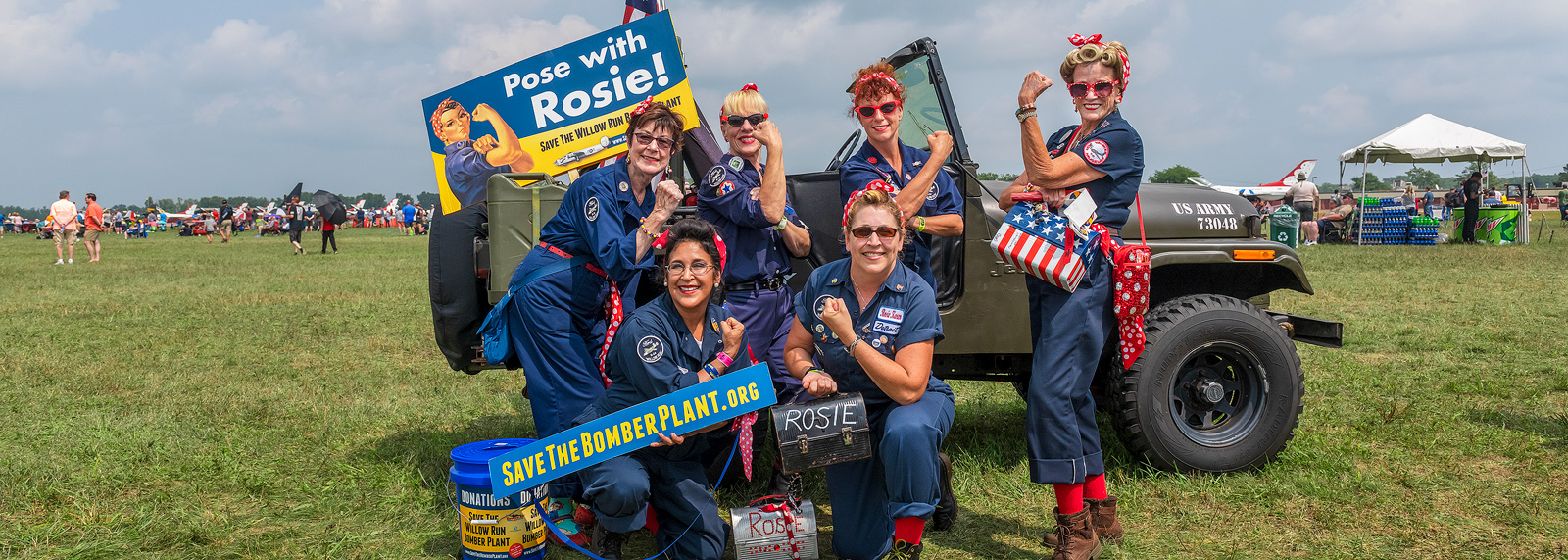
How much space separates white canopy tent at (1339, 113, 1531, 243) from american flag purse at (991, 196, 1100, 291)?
67.9 feet

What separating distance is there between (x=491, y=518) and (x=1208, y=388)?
2829mm

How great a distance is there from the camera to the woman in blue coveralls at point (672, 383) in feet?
10.7

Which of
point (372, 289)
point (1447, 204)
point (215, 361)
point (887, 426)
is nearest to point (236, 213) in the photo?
point (372, 289)

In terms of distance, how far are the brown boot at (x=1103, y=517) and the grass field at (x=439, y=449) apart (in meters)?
0.07

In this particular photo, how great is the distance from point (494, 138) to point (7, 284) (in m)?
14.1

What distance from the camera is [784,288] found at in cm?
370

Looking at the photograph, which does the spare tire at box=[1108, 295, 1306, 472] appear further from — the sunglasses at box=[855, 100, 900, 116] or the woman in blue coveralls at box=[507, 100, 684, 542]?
the woman in blue coveralls at box=[507, 100, 684, 542]

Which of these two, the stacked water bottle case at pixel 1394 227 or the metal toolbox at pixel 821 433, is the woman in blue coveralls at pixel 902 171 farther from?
the stacked water bottle case at pixel 1394 227

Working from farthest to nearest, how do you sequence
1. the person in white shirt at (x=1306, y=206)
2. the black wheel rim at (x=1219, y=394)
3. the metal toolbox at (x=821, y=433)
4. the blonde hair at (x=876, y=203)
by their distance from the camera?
the person in white shirt at (x=1306, y=206) → the black wheel rim at (x=1219, y=394) → the blonde hair at (x=876, y=203) → the metal toolbox at (x=821, y=433)

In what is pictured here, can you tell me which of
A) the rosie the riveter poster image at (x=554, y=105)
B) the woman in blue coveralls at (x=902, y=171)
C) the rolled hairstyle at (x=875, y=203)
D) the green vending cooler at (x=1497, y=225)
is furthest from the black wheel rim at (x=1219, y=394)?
the green vending cooler at (x=1497, y=225)

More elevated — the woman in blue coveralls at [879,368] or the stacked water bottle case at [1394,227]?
the stacked water bottle case at [1394,227]

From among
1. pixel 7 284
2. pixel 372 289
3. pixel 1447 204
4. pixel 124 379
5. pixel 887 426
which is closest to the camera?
pixel 887 426

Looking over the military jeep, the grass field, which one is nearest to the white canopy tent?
the grass field

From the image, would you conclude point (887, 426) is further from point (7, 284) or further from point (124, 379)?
point (7, 284)
